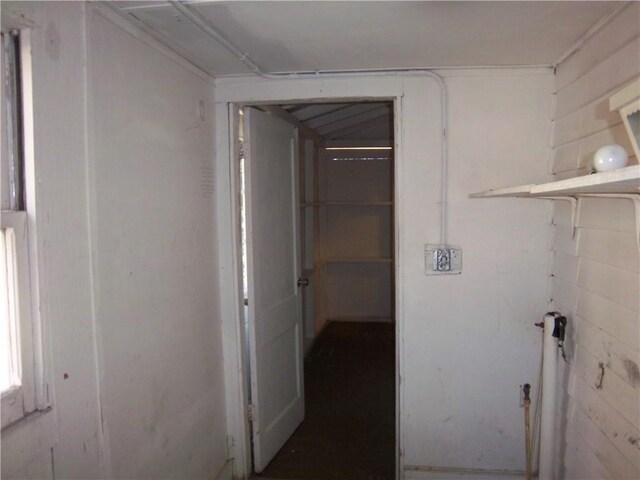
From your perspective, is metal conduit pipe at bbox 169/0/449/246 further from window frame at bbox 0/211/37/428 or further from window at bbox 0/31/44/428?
window frame at bbox 0/211/37/428

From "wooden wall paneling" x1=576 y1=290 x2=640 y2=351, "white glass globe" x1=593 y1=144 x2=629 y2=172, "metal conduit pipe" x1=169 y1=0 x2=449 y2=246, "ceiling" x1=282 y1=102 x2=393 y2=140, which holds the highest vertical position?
"ceiling" x1=282 y1=102 x2=393 y2=140

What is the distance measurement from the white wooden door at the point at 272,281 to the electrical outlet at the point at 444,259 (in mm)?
946

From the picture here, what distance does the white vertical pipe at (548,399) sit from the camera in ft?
6.46

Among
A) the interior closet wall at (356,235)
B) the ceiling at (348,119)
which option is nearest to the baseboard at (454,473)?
the ceiling at (348,119)

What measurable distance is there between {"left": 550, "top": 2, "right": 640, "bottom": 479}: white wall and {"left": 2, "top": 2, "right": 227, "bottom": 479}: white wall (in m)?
1.68

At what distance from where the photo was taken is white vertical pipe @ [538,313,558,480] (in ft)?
6.46

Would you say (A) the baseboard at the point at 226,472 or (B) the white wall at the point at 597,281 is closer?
(B) the white wall at the point at 597,281

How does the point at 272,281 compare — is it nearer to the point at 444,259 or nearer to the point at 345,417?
the point at 444,259

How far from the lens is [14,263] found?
1.14 meters

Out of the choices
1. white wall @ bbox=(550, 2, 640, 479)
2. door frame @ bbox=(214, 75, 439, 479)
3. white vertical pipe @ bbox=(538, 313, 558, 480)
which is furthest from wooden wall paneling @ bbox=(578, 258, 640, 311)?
door frame @ bbox=(214, 75, 439, 479)

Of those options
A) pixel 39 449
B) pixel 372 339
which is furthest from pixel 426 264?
pixel 372 339

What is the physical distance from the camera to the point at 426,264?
232cm

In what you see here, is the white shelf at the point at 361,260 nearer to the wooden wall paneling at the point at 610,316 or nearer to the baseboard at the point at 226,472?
the baseboard at the point at 226,472

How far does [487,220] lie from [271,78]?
1.32 meters
